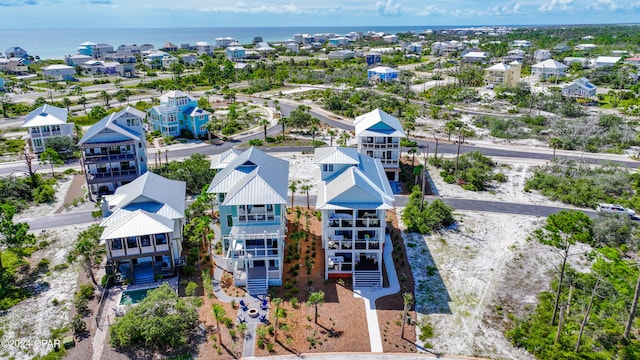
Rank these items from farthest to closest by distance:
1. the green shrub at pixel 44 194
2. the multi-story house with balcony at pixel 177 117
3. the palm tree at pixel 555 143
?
the multi-story house with balcony at pixel 177 117
the palm tree at pixel 555 143
the green shrub at pixel 44 194

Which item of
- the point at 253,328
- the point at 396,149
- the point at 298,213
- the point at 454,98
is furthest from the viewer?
the point at 454,98

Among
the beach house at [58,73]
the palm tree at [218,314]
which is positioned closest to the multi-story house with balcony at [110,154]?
the palm tree at [218,314]

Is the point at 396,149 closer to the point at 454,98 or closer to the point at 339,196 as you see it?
the point at 339,196

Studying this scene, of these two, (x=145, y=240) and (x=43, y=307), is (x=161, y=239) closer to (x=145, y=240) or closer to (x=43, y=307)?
(x=145, y=240)

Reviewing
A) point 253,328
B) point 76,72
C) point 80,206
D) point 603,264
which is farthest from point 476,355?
point 76,72

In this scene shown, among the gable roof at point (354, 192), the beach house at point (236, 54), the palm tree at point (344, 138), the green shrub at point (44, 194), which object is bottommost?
the green shrub at point (44, 194)

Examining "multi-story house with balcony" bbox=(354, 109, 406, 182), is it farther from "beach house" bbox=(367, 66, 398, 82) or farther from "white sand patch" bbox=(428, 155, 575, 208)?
"beach house" bbox=(367, 66, 398, 82)

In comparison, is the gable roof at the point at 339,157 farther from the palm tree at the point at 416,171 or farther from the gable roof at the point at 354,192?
the palm tree at the point at 416,171
